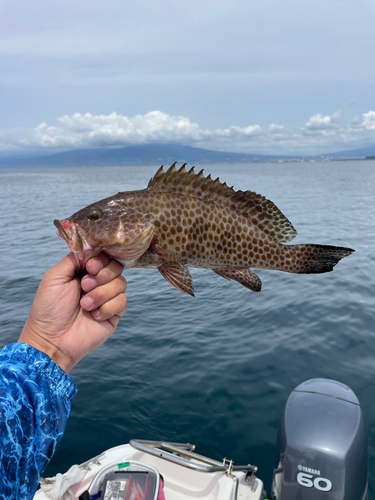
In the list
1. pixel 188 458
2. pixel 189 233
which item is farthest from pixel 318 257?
pixel 188 458

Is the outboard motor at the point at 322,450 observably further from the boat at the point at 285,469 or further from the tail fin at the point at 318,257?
the tail fin at the point at 318,257

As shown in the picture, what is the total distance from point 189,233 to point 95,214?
0.85 metres

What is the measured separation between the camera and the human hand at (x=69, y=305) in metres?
3.25

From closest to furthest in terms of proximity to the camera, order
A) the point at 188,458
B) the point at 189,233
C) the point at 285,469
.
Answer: the point at 189,233 < the point at 285,469 < the point at 188,458

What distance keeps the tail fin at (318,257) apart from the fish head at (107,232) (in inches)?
55.1

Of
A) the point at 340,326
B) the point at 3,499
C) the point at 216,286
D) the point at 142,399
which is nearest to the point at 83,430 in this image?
the point at 142,399

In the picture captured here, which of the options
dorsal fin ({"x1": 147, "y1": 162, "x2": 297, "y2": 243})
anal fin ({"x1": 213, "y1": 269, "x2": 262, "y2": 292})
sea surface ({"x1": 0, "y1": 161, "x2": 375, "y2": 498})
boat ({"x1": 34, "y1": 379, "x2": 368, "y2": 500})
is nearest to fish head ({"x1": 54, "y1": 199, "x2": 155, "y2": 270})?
dorsal fin ({"x1": 147, "y1": 162, "x2": 297, "y2": 243})

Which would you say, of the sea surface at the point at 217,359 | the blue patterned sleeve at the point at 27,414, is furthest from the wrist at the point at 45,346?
the sea surface at the point at 217,359

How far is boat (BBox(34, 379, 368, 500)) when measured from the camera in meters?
4.68

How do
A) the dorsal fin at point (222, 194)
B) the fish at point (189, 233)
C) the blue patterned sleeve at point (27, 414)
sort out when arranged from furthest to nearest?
the dorsal fin at point (222, 194) < the fish at point (189, 233) < the blue patterned sleeve at point (27, 414)

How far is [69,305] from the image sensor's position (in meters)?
3.39

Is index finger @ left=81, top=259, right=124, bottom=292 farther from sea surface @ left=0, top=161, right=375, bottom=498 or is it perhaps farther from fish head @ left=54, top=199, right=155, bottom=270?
sea surface @ left=0, top=161, right=375, bottom=498

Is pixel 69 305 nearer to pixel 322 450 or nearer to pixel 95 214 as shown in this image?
pixel 95 214

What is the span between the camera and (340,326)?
41.1 feet
